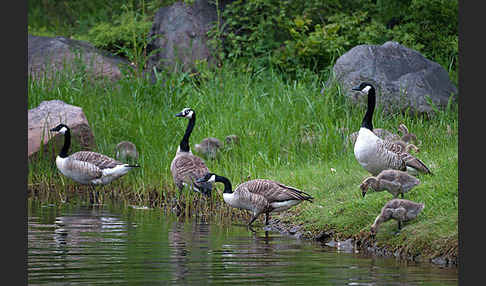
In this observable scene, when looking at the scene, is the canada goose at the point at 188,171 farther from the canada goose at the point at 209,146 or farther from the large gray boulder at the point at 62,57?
the large gray boulder at the point at 62,57

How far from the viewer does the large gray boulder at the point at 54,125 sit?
1498cm

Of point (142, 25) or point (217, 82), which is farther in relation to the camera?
point (142, 25)

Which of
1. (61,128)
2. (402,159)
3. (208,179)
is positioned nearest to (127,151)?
(61,128)

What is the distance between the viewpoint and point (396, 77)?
55.5ft

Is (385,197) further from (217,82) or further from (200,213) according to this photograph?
(217,82)

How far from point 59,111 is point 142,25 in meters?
8.66

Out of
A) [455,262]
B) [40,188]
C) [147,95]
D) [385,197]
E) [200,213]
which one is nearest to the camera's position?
[455,262]

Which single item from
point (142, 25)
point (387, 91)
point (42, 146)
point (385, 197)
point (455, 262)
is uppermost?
point (142, 25)

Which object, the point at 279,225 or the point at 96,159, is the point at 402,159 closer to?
the point at 279,225

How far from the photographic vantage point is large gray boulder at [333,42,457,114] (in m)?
16.3

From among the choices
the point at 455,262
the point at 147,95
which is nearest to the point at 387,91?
the point at 147,95

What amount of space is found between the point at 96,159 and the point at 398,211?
23.1 ft

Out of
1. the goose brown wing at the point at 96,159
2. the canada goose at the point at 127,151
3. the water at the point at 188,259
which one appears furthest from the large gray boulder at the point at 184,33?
the water at the point at 188,259

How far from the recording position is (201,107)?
16.8m
